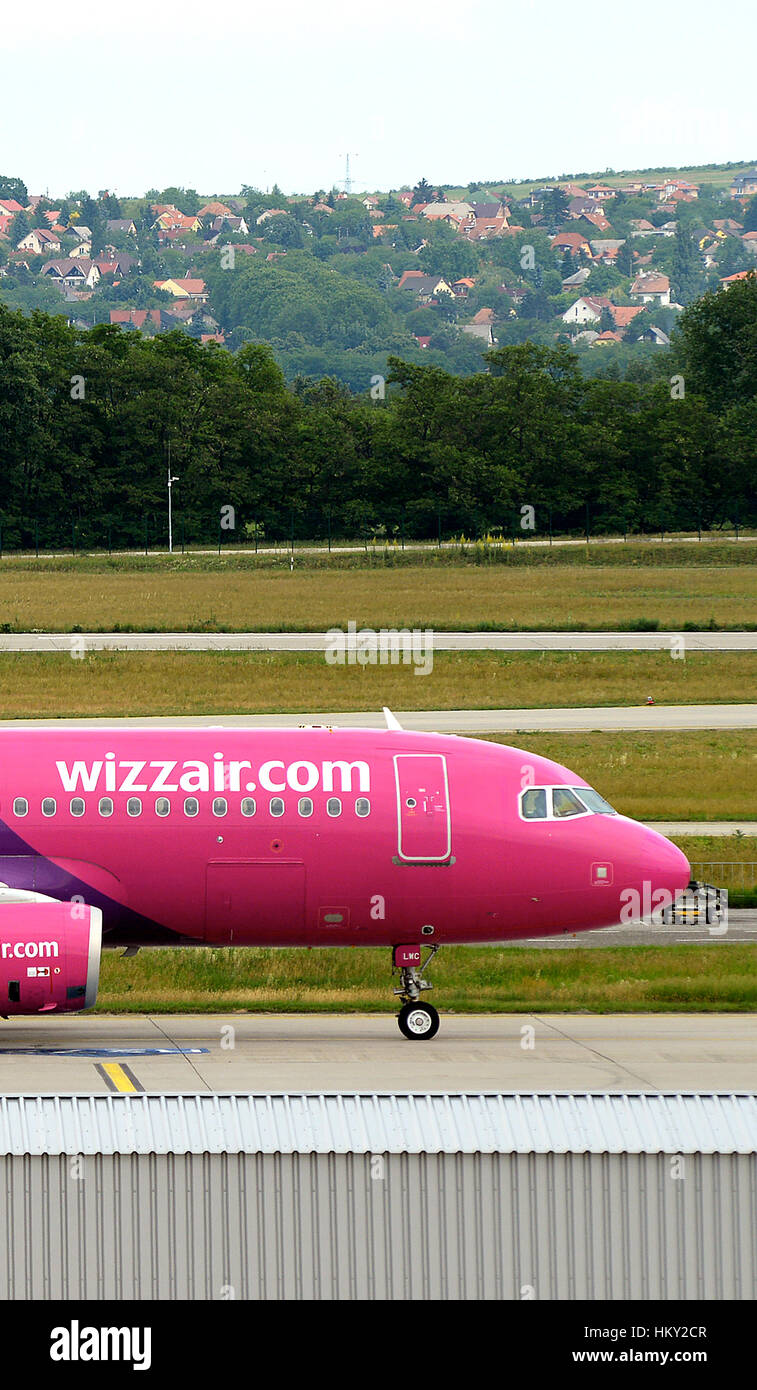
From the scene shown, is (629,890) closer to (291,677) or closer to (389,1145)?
(389,1145)

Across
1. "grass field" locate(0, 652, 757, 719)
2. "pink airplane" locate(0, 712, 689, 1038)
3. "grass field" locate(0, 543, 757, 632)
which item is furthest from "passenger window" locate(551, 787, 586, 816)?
"grass field" locate(0, 543, 757, 632)

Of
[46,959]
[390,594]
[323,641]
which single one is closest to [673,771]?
[46,959]

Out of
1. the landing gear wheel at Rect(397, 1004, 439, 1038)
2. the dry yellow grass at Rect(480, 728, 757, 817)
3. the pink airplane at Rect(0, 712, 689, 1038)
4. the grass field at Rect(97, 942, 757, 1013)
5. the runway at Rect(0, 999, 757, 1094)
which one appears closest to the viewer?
the runway at Rect(0, 999, 757, 1094)

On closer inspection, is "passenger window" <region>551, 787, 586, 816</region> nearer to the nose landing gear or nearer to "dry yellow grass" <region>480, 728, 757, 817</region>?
the nose landing gear

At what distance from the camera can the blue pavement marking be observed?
1134 inches

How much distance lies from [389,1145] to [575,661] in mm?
66630

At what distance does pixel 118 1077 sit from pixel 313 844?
5.36 meters

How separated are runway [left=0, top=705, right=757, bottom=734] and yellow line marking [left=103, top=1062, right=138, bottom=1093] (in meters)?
34.3

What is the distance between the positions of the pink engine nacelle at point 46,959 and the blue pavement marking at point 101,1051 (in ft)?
3.44

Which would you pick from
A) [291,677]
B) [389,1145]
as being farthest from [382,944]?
[291,677]

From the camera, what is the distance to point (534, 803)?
30828 mm

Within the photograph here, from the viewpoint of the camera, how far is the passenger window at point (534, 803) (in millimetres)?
30734

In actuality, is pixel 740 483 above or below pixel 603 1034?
above
